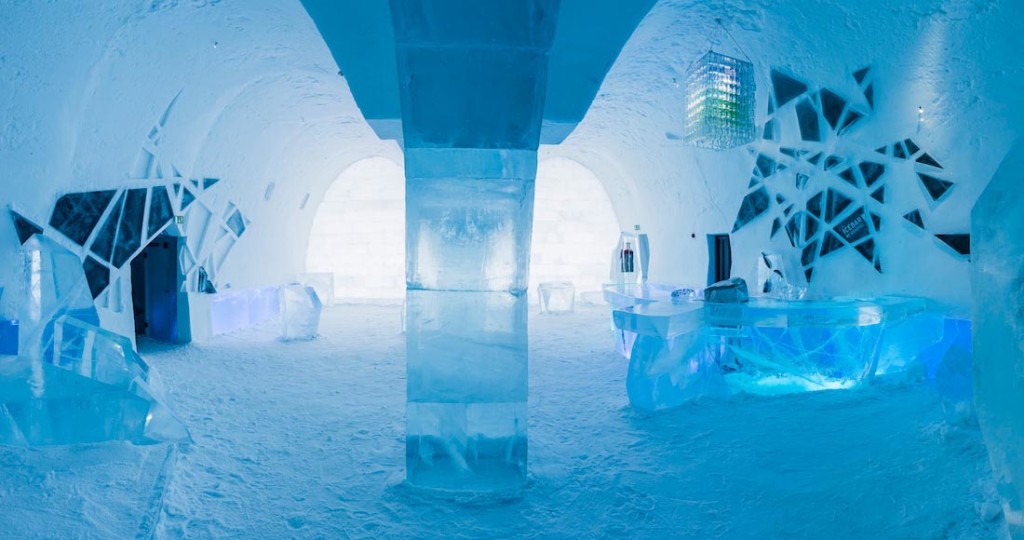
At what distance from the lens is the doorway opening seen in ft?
24.7

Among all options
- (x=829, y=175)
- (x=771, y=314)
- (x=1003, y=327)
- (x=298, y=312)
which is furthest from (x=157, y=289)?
(x=1003, y=327)

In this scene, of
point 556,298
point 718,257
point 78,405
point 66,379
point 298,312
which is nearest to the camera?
point 78,405

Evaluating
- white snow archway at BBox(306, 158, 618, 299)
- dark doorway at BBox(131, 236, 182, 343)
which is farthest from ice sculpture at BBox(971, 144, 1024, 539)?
white snow archway at BBox(306, 158, 618, 299)

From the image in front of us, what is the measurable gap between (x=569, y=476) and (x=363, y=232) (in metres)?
10.5

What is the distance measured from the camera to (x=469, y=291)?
129 inches

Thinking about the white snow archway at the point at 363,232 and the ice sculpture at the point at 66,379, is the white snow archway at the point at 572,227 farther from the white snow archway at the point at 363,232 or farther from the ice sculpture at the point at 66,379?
the ice sculpture at the point at 66,379

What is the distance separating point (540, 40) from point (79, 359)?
12.4 feet

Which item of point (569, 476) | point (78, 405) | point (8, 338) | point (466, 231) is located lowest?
point (569, 476)

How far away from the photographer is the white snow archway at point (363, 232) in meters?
13.0

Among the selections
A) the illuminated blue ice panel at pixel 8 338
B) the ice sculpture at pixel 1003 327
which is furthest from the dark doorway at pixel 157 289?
the ice sculpture at pixel 1003 327

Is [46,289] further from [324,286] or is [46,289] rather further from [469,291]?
[324,286]

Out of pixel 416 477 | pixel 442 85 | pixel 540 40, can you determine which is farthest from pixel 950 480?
pixel 442 85

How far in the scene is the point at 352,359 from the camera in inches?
271

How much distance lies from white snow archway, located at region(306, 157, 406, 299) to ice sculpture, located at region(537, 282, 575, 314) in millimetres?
3560
